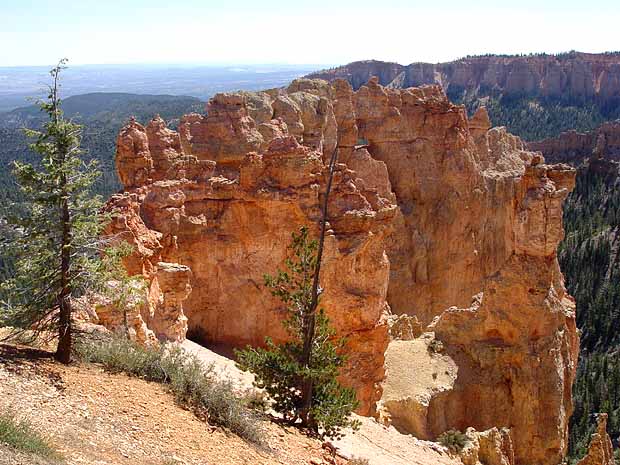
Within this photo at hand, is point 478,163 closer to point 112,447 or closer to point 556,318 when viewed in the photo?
point 556,318

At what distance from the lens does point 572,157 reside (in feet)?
303

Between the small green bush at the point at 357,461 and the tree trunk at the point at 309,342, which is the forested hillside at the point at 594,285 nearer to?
the small green bush at the point at 357,461

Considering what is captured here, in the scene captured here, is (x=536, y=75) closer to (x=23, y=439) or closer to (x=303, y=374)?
(x=303, y=374)

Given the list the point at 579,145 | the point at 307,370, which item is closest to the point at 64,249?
the point at 307,370

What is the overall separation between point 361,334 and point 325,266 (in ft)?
9.29

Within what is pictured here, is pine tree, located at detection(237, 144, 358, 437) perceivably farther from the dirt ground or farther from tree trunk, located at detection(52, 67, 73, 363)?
tree trunk, located at detection(52, 67, 73, 363)

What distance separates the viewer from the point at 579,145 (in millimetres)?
93562

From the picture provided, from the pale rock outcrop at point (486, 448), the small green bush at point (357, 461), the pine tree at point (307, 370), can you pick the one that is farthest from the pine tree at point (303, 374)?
the pale rock outcrop at point (486, 448)

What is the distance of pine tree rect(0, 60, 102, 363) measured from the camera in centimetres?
1020

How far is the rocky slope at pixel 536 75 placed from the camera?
143625 millimetres

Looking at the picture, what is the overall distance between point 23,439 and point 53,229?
3892 mm

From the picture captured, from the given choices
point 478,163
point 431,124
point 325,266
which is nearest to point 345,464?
point 325,266

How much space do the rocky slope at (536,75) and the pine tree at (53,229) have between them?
134 m

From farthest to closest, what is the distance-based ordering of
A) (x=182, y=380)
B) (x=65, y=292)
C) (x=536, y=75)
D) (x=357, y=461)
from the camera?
(x=536, y=75) → (x=357, y=461) → (x=182, y=380) → (x=65, y=292)
